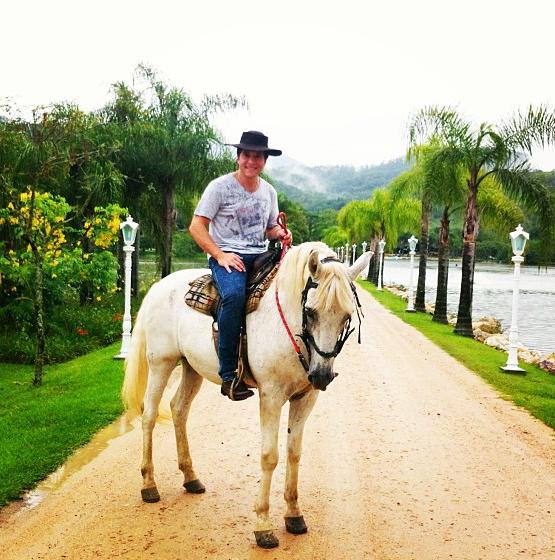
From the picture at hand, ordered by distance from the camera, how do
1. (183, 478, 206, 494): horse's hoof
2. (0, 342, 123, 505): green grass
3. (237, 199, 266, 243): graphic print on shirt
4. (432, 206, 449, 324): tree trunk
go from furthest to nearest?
1. (432, 206, 449, 324): tree trunk
2. (0, 342, 123, 505): green grass
3. (183, 478, 206, 494): horse's hoof
4. (237, 199, 266, 243): graphic print on shirt

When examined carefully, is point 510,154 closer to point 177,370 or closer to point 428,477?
point 177,370

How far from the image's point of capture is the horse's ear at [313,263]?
3.65 metres

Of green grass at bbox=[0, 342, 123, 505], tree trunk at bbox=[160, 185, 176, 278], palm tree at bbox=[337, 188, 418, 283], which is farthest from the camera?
palm tree at bbox=[337, 188, 418, 283]

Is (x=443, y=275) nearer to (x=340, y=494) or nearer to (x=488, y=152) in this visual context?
(x=488, y=152)

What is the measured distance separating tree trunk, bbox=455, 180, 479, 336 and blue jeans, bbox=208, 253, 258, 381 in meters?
13.7

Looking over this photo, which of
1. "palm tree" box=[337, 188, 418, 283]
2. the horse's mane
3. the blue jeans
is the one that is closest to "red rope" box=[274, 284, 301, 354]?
the horse's mane

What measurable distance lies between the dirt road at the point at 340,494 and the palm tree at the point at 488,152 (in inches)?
366

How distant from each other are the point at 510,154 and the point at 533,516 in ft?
42.8

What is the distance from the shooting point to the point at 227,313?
414 cm

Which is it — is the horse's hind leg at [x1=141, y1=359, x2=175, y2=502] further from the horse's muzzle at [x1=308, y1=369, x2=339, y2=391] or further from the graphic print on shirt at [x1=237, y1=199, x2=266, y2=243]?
the horse's muzzle at [x1=308, y1=369, x2=339, y2=391]

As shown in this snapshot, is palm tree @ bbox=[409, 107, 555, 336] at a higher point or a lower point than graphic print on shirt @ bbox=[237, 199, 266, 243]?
higher

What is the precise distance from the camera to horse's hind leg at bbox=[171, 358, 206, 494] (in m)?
5.03

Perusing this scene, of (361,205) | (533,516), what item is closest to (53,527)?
(533,516)

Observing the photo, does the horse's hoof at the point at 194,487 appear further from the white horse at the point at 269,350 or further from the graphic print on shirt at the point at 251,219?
the graphic print on shirt at the point at 251,219
